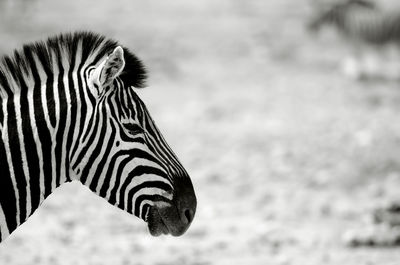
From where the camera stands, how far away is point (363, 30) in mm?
16031

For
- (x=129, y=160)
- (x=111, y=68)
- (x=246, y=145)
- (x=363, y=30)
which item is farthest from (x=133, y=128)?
(x=363, y=30)

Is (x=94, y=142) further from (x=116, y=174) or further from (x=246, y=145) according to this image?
(x=246, y=145)

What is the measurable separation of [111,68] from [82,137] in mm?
337

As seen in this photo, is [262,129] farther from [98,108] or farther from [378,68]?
[98,108]

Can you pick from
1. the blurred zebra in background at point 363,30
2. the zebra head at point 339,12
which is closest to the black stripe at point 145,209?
the blurred zebra in background at point 363,30

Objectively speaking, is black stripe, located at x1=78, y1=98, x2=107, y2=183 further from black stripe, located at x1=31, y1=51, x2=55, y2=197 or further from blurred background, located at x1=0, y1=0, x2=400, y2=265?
blurred background, located at x1=0, y1=0, x2=400, y2=265

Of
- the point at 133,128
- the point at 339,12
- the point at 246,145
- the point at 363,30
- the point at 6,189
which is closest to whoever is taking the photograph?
the point at 6,189

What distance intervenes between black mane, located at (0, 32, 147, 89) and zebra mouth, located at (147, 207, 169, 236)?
23.9 inches

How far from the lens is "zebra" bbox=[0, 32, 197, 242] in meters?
3.44

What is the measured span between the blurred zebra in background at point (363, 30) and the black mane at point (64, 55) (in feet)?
39.1

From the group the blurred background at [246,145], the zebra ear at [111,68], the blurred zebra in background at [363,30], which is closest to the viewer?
the zebra ear at [111,68]

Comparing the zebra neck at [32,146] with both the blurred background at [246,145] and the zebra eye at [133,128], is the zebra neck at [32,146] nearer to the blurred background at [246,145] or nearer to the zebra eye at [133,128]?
the zebra eye at [133,128]

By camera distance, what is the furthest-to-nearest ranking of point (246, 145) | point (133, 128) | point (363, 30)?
1. point (363, 30)
2. point (246, 145)
3. point (133, 128)

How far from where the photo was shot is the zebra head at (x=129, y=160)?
137 inches
